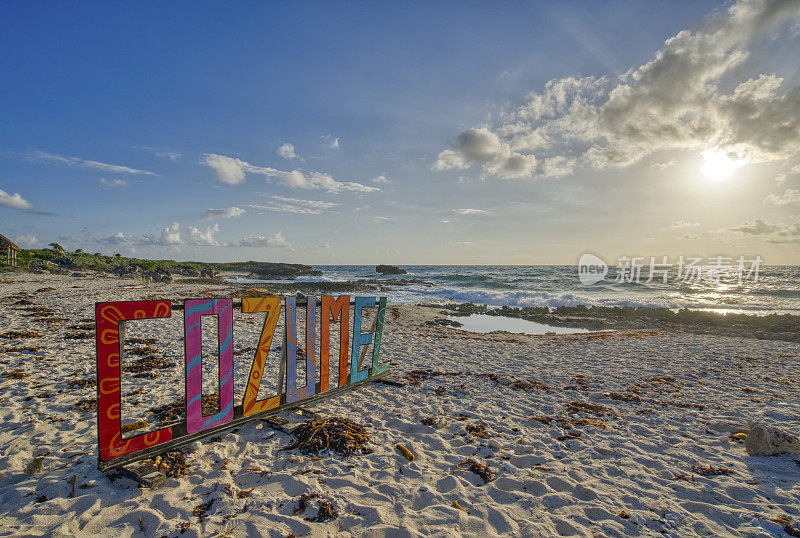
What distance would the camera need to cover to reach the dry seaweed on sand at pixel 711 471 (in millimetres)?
4227

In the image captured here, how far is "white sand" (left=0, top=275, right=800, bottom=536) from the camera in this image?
3256mm

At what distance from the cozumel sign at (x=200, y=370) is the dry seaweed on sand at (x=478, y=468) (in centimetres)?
292

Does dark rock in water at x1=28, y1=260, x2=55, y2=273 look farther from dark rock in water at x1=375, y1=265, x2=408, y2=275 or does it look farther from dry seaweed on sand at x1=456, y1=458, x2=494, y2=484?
dark rock in water at x1=375, y1=265, x2=408, y2=275

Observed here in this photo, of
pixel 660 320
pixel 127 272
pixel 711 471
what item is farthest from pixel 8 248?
pixel 660 320

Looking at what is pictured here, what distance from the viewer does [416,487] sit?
3.86 meters

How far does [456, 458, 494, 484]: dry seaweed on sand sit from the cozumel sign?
2.92 metres

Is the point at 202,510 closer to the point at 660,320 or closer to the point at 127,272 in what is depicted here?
the point at 660,320

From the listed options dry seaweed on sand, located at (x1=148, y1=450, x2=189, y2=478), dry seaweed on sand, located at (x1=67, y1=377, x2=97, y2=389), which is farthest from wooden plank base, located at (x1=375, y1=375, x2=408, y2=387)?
dry seaweed on sand, located at (x1=67, y1=377, x2=97, y2=389)

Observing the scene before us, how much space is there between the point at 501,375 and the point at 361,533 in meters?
6.12

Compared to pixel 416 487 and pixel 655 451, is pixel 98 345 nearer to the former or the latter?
pixel 416 487

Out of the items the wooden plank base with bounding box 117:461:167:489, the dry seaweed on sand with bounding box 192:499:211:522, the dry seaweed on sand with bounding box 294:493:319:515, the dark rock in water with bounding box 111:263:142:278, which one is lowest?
Result: the dry seaweed on sand with bounding box 294:493:319:515

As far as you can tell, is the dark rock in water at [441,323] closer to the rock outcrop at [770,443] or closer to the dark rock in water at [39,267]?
the rock outcrop at [770,443]

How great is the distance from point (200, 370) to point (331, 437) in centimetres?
193

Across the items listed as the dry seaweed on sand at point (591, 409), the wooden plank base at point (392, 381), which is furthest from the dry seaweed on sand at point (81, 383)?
the dry seaweed on sand at point (591, 409)
